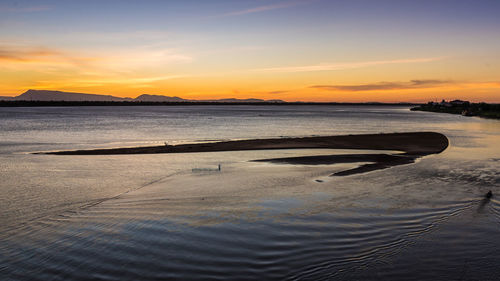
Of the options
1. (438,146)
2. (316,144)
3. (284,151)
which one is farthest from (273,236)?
(438,146)

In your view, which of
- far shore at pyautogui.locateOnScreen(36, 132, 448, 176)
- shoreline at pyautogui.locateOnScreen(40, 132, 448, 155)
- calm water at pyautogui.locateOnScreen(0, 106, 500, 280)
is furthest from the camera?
shoreline at pyautogui.locateOnScreen(40, 132, 448, 155)

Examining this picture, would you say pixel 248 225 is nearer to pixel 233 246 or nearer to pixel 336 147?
pixel 233 246

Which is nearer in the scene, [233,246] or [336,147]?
[233,246]

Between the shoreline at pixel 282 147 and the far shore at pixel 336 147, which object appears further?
the shoreline at pixel 282 147

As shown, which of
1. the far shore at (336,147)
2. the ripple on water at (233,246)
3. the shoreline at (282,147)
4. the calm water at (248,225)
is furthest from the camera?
the shoreline at (282,147)

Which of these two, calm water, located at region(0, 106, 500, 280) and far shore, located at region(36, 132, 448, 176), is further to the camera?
far shore, located at region(36, 132, 448, 176)

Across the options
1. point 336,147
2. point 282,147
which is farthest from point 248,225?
point 336,147

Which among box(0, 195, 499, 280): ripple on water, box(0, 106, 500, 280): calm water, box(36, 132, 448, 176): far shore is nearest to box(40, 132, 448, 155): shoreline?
box(36, 132, 448, 176): far shore

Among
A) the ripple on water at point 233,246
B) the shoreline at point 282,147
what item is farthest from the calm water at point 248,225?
the shoreline at point 282,147

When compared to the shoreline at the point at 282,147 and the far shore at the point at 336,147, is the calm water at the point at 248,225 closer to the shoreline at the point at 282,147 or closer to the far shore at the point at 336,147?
the far shore at the point at 336,147

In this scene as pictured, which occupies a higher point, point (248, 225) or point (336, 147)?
point (336, 147)

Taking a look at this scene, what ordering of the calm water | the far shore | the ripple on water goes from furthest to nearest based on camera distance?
the far shore
the calm water
the ripple on water

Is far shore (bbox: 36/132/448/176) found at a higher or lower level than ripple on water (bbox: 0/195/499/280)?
higher

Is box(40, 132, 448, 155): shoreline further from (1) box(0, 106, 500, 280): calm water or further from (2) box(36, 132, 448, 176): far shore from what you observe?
(1) box(0, 106, 500, 280): calm water
